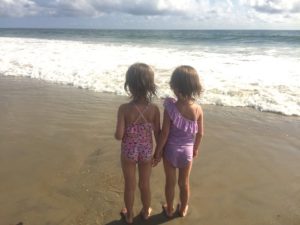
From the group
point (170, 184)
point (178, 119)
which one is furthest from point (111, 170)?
point (178, 119)

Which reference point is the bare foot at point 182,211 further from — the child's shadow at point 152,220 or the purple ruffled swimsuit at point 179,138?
the purple ruffled swimsuit at point 179,138

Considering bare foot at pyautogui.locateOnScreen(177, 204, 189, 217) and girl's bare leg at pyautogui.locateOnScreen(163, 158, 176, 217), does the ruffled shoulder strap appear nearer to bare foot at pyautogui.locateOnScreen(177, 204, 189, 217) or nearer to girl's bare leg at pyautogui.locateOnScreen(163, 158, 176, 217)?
girl's bare leg at pyautogui.locateOnScreen(163, 158, 176, 217)

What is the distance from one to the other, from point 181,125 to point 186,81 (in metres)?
0.43

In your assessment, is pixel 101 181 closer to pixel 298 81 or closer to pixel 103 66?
pixel 298 81

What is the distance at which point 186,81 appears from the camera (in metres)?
3.21

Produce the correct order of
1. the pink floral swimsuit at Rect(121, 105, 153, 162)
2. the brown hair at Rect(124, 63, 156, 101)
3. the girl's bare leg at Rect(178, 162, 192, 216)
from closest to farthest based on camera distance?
the brown hair at Rect(124, 63, 156, 101) < the pink floral swimsuit at Rect(121, 105, 153, 162) < the girl's bare leg at Rect(178, 162, 192, 216)

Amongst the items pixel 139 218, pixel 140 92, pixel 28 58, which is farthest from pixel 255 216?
pixel 28 58

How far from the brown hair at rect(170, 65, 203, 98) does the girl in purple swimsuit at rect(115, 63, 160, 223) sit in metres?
0.22

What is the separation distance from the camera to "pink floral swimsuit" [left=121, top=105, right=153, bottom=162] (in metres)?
3.31

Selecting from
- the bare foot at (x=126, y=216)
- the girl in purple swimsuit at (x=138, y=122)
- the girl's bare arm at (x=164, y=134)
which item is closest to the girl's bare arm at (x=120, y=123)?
the girl in purple swimsuit at (x=138, y=122)

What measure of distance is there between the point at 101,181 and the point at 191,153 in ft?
4.66

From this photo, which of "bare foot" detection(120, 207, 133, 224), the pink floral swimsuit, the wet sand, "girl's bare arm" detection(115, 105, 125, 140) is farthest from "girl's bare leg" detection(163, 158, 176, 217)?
"girl's bare arm" detection(115, 105, 125, 140)

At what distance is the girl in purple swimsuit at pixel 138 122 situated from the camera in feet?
10.2

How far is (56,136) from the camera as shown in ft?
19.4
